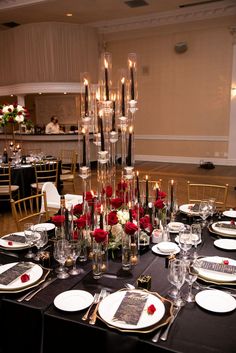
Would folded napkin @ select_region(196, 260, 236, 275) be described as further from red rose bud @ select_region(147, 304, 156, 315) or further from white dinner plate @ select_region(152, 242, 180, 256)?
red rose bud @ select_region(147, 304, 156, 315)

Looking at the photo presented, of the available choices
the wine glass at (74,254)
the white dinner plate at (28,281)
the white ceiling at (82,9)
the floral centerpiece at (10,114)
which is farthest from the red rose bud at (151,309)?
the white ceiling at (82,9)

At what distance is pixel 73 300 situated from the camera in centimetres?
155

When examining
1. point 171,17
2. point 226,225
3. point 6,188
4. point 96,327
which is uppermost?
point 171,17

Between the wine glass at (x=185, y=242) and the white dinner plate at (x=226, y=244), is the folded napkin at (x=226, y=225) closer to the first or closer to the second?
the white dinner plate at (x=226, y=244)

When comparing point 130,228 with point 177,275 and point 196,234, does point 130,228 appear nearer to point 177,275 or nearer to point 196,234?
point 177,275

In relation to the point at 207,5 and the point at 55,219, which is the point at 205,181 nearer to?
the point at 207,5

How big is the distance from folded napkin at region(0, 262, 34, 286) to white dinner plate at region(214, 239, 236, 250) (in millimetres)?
1171

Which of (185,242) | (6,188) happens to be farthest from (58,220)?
(6,188)

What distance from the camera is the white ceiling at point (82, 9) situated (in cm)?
819

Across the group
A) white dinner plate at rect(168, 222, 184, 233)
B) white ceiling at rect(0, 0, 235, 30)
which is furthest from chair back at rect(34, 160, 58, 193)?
white ceiling at rect(0, 0, 235, 30)

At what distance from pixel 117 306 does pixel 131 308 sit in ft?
0.21

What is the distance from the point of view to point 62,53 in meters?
9.49

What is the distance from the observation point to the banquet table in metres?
1.28

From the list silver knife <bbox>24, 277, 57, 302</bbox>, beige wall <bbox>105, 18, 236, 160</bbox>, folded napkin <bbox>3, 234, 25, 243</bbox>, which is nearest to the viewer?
silver knife <bbox>24, 277, 57, 302</bbox>
